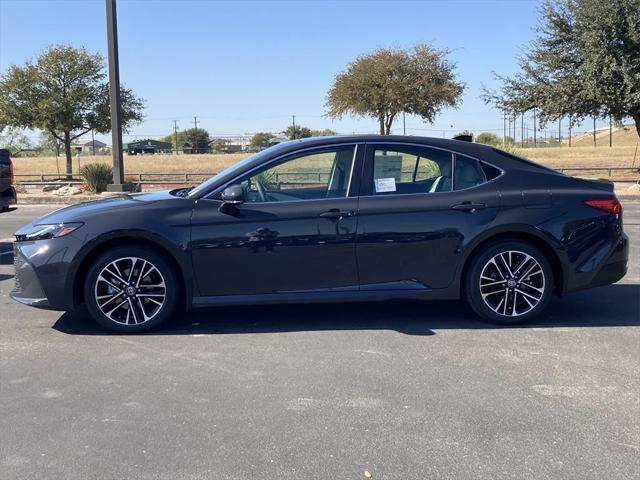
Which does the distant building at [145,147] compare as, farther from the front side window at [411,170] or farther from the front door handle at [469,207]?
the front door handle at [469,207]

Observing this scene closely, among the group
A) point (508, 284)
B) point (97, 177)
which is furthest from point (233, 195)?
point (97, 177)

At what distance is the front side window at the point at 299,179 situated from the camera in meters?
5.28

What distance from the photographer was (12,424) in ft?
11.8

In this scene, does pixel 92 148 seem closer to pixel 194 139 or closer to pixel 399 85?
pixel 194 139

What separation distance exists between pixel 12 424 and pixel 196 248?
6.37 ft

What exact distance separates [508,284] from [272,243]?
206cm

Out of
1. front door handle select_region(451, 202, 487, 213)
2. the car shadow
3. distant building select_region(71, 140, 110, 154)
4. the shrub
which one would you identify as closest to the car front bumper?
the car shadow

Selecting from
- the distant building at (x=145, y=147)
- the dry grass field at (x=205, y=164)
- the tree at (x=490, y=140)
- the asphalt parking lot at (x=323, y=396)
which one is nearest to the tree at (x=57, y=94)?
the dry grass field at (x=205, y=164)

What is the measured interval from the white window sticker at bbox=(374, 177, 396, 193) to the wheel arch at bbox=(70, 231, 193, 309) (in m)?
1.74

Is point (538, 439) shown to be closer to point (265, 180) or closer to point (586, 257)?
point (586, 257)

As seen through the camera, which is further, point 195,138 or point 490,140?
point 195,138

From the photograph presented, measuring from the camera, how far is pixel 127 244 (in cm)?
516

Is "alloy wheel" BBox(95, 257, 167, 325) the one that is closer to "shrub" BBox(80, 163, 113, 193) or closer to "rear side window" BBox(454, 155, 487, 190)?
"rear side window" BBox(454, 155, 487, 190)

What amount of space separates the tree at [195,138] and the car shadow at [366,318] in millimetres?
114974
